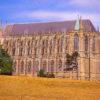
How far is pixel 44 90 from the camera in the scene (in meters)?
45.1

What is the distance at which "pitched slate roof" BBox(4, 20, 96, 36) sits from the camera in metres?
101

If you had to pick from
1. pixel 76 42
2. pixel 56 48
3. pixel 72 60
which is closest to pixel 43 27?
pixel 56 48

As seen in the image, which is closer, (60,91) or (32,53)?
(60,91)

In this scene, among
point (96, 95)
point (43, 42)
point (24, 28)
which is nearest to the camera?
point (96, 95)

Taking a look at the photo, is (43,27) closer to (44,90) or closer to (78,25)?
(78,25)

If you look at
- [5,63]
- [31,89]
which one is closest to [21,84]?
[31,89]

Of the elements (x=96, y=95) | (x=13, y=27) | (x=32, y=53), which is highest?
(x=13, y=27)

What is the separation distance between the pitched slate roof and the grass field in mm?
50049

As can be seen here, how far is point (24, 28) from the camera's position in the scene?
109875 mm

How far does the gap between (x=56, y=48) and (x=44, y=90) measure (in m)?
54.3

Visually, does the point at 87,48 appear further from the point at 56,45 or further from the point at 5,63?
the point at 5,63

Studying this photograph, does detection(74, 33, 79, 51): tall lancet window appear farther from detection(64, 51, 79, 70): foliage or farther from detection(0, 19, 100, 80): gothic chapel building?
detection(64, 51, 79, 70): foliage

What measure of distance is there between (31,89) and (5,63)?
2679cm

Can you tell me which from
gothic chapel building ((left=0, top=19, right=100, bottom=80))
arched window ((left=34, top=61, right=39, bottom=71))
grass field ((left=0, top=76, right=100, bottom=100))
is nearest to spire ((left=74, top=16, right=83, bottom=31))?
gothic chapel building ((left=0, top=19, right=100, bottom=80))
